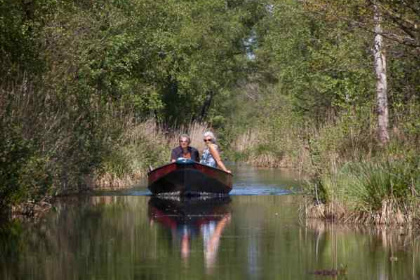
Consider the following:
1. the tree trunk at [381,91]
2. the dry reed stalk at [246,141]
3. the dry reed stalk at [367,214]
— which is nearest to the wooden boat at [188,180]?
the tree trunk at [381,91]

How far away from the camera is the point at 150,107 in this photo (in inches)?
1720

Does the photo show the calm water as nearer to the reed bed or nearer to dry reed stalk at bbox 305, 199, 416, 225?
dry reed stalk at bbox 305, 199, 416, 225

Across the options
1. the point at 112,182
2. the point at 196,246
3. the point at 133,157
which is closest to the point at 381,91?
the point at 112,182

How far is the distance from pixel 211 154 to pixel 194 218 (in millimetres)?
7116

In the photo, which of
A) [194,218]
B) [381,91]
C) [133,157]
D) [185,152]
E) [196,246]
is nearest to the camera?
[196,246]

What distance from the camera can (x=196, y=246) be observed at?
17.0m

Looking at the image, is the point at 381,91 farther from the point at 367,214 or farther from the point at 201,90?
the point at 201,90

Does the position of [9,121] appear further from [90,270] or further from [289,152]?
[289,152]

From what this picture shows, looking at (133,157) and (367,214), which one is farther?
(133,157)

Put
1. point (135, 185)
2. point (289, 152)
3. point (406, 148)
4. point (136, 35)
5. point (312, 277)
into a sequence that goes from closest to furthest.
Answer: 1. point (312, 277)
2. point (406, 148)
3. point (135, 185)
4. point (136, 35)
5. point (289, 152)

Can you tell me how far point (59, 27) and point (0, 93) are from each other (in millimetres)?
6787

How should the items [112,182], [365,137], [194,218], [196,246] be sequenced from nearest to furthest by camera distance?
[196,246], [194,218], [365,137], [112,182]

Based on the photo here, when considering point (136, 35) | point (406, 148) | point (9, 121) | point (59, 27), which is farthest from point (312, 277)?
point (136, 35)

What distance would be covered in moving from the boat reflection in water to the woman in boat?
103 centimetres
